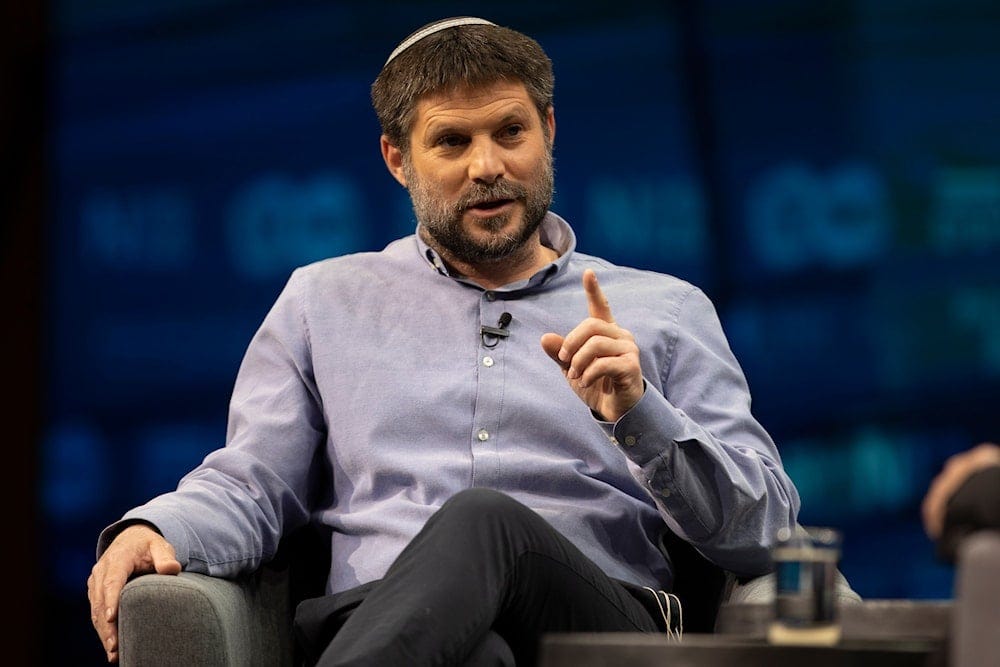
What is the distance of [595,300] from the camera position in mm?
2096

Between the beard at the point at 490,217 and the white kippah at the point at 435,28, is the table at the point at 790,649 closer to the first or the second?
the beard at the point at 490,217

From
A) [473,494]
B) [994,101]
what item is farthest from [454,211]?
[994,101]

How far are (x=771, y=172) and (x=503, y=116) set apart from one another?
53.3 inches

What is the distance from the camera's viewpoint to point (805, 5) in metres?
3.67

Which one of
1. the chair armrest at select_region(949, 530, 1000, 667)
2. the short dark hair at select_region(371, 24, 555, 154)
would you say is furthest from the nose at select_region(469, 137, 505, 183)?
the chair armrest at select_region(949, 530, 1000, 667)

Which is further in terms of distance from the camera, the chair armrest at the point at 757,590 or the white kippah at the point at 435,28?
the white kippah at the point at 435,28

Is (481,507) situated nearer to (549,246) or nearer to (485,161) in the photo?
(485,161)

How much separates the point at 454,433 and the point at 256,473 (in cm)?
33

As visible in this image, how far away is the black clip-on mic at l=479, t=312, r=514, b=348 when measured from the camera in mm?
2471

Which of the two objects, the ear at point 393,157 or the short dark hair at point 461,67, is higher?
the short dark hair at point 461,67

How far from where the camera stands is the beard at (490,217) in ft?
8.21

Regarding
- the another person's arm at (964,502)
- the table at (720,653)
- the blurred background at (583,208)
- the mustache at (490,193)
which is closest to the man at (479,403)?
the mustache at (490,193)

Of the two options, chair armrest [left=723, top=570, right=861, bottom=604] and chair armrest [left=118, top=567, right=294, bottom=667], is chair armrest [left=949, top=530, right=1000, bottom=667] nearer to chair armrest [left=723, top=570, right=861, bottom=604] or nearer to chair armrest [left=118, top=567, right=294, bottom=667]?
chair armrest [left=723, top=570, right=861, bottom=604]

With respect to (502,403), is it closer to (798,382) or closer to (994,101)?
(798,382)
